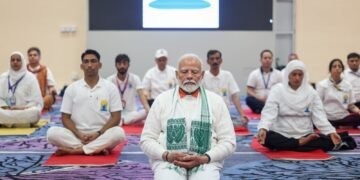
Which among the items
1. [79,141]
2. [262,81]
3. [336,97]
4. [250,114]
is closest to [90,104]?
[79,141]

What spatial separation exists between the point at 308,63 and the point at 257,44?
133 centimetres

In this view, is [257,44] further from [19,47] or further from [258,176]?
[258,176]

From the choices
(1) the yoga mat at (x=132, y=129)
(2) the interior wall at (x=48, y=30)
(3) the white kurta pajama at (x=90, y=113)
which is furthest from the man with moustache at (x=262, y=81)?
(2) the interior wall at (x=48, y=30)

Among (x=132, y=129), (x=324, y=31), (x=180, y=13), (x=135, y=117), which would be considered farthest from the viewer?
(x=324, y=31)

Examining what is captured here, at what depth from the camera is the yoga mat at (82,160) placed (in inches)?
189

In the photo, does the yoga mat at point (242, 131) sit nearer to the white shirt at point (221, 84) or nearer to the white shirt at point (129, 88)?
the white shirt at point (221, 84)

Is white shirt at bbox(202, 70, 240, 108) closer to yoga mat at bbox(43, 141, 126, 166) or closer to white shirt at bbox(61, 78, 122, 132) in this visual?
white shirt at bbox(61, 78, 122, 132)

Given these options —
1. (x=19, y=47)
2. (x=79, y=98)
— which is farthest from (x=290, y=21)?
(x=79, y=98)

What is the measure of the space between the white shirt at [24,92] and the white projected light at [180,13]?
17.6 feet

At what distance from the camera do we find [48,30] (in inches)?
492

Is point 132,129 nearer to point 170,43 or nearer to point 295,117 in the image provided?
point 295,117

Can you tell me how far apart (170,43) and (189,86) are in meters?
8.92

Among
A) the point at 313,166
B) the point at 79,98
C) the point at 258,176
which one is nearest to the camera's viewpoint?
the point at 258,176

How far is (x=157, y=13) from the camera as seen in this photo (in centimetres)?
1227
